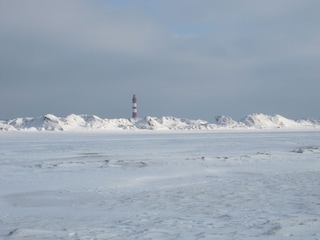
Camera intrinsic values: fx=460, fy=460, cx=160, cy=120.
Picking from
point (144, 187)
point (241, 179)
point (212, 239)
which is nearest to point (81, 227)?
point (212, 239)

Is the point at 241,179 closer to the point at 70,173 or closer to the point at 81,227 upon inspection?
the point at 70,173

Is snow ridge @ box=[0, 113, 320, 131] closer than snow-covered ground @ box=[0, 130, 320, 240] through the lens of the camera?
No

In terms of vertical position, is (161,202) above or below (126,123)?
below

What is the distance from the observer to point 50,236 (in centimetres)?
539

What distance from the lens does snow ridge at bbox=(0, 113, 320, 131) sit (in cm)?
7806

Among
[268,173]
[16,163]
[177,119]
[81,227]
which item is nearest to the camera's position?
[81,227]

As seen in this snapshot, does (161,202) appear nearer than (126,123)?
Yes

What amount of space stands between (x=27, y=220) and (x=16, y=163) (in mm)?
9281

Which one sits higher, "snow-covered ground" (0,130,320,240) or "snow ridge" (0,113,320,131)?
"snow ridge" (0,113,320,131)

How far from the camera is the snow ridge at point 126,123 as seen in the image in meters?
78.1

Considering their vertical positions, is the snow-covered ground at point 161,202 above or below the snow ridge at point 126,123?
below

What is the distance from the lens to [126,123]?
298 ft

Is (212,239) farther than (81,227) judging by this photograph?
No

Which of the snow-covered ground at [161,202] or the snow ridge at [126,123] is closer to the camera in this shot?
the snow-covered ground at [161,202]
